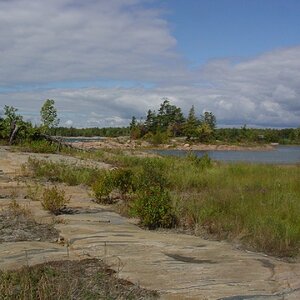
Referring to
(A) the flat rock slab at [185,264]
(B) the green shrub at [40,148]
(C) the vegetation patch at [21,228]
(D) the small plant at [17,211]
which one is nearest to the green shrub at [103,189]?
(D) the small plant at [17,211]

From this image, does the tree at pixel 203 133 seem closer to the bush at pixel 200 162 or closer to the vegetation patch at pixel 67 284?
the bush at pixel 200 162

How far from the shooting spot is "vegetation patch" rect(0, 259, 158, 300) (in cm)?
452

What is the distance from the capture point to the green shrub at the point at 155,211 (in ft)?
29.2

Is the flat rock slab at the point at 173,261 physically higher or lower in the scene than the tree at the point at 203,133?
lower

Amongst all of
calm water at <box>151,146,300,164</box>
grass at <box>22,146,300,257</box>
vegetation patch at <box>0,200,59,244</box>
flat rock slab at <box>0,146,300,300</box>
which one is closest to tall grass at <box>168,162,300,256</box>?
grass at <box>22,146,300,257</box>

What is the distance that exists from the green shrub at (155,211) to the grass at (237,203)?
10.6 inches

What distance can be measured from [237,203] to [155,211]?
2325 mm

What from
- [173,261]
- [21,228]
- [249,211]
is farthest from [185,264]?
[249,211]

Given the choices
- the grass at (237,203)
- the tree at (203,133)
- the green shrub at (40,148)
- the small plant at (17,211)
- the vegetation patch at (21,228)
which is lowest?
the vegetation patch at (21,228)

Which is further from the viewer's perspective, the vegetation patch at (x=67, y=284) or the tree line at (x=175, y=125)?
the tree line at (x=175, y=125)

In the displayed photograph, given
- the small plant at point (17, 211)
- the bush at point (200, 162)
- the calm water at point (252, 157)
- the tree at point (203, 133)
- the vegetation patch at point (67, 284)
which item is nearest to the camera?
the vegetation patch at point (67, 284)

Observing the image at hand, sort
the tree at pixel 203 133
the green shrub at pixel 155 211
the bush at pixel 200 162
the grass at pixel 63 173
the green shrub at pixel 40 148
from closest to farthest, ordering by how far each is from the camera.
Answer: the green shrub at pixel 155 211, the grass at pixel 63 173, the bush at pixel 200 162, the green shrub at pixel 40 148, the tree at pixel 203 133

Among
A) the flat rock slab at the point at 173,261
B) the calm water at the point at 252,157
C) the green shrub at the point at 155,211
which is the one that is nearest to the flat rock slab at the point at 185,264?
the flat rock slab at the point at 173,261

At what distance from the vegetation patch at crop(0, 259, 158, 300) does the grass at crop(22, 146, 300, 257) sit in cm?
282
